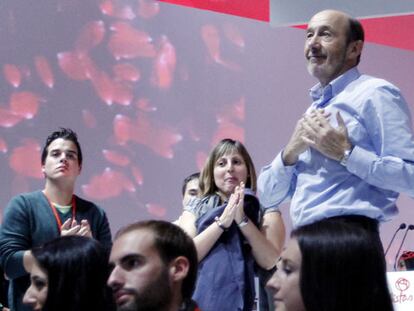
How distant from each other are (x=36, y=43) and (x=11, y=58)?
0.18 metres

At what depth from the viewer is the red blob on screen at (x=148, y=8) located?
5.39 m

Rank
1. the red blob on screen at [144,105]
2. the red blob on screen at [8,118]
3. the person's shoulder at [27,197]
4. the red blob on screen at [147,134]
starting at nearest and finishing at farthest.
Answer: the person's shoulder at [27,197] < the red blob on screen at [8,118] < the red blob on screen at [147,134] < the red blob on screen at [144,105]

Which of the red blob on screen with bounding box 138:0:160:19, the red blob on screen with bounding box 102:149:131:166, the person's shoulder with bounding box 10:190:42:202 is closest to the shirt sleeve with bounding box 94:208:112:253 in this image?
the person's shoulder with bounding box 10:190:42:202

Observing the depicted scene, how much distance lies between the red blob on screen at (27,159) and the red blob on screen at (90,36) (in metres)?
0.66

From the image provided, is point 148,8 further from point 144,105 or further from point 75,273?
point 75,273

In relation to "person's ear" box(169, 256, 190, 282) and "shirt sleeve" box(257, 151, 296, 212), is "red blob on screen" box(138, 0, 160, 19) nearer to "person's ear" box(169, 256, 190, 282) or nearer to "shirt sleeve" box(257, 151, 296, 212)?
"shirt sleeve" box(257, 151, 296, 212)

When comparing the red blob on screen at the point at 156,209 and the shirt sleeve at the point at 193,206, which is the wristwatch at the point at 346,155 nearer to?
the shirt sleeve at the point at 193,206

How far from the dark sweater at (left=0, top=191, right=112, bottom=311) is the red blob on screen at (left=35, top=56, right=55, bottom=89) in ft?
5.32

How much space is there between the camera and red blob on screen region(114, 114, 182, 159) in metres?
5.21

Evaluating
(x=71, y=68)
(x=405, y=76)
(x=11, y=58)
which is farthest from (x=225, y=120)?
(x=405, y=76)

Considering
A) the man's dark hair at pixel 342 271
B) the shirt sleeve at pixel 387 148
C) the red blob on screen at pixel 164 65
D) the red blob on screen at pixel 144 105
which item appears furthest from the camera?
the red blob on screen at pixel 164 65

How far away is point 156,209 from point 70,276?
303 centimetres

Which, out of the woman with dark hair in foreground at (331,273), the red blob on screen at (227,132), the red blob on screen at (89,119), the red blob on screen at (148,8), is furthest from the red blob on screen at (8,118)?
the woman with dark hair in foreground at (331,273)

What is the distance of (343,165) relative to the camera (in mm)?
2564
